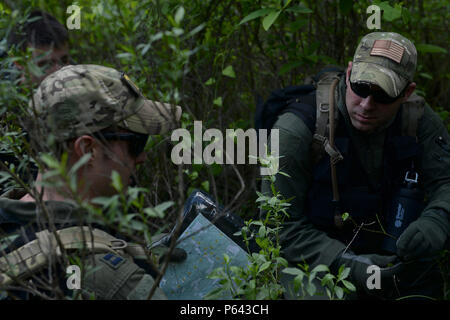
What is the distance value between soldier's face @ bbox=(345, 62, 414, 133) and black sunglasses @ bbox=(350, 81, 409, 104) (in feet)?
0.06

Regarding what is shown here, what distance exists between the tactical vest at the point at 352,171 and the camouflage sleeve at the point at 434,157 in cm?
6

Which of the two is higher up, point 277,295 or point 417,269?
point 277,295

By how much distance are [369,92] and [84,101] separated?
1.57 m

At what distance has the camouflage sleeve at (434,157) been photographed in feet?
9.27

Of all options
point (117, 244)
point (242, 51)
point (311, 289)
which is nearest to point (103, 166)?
point (117, 244)

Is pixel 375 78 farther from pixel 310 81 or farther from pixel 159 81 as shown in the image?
pixel 159 81

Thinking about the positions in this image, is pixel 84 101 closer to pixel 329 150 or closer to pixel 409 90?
pixel 329 150

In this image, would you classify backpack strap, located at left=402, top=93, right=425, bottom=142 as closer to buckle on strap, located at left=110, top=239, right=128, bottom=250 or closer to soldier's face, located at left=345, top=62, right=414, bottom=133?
soldier's face, located at left=345, top=62, right=414, bottom=133

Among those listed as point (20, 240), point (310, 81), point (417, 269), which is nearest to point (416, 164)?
point (417, 269)

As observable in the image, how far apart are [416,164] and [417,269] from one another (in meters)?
0.59

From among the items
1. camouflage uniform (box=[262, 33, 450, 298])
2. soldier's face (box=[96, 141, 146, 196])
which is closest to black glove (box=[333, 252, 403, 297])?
camouflage uniform (box=[262, 33, 450, 298])

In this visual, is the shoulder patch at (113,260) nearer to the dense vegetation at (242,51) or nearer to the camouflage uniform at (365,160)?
the camouflage uniform at (365,160)

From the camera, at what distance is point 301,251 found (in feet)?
8.82

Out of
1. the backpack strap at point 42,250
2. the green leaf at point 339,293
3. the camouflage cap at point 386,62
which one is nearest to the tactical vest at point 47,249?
the backpack strap at point 42,250
